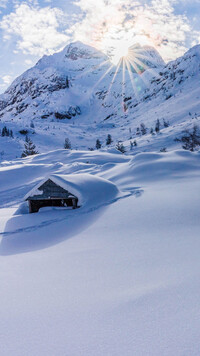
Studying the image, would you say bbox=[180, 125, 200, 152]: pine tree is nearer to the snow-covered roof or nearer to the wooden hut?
the snow-covered roof

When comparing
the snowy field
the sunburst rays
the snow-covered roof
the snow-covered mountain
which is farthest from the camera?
the sunburst rays

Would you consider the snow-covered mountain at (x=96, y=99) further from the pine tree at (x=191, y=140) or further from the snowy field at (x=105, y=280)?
the snowy field at (x=105, y=280)

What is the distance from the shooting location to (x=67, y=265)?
10.7ft

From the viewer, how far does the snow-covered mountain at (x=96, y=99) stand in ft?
151

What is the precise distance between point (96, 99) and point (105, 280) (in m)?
114

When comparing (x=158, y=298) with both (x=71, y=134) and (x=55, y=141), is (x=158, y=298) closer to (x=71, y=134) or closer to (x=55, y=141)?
(x=55, y=141)

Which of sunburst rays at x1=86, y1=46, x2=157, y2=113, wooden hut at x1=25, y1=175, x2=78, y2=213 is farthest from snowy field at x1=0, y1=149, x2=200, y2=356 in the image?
sunburst rays at x1=86, y1=46, x2=157, y2=113

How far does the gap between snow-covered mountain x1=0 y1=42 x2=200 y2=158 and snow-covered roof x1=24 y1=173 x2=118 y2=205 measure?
16425 millimetres

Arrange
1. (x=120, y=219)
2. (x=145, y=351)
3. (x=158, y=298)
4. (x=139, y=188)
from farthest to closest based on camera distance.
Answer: (x=139, y=188), (x=120, y=219), (x=158, y=298), (x=145, y=351)

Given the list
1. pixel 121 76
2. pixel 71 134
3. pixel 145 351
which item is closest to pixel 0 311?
pixel 145 351

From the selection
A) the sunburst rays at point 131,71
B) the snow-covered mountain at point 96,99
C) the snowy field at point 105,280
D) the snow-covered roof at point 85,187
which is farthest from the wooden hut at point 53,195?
the sunburst rays at point 131,71

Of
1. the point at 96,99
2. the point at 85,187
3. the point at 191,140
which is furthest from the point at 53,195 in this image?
the point at 96,99

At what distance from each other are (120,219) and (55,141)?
152 ft

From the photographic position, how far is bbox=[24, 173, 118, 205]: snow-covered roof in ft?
23.8
